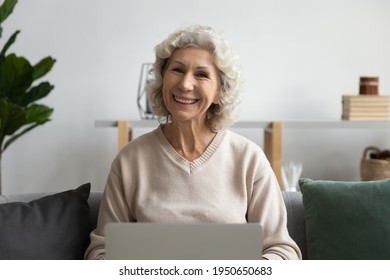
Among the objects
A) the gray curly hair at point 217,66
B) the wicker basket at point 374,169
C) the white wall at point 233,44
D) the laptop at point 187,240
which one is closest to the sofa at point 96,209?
the gray curly hair at point 217,66

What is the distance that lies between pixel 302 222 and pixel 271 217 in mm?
305

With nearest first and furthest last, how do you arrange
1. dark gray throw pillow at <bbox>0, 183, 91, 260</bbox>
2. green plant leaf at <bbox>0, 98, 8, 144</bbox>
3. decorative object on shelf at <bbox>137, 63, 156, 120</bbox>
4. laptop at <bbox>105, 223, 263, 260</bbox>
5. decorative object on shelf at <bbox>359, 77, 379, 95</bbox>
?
laptop at <bbox>105, 223, 263, 260</bbox> < dark gray throw pillow at <bbox>0, 183, 91, 260</bbox> < green plant leaf at <bbox>0, 98, 8, 144</bbox> < decorative object on shelf at <bbox>359, 77, 379, 95</bbox> < decorative object on shelf at <bbox>137, 63, 156, 120</bbox>

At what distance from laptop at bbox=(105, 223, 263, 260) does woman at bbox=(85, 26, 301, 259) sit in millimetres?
662

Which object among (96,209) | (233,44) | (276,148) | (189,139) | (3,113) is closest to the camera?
(189,139)

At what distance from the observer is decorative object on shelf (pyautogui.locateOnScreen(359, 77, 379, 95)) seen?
386 cm

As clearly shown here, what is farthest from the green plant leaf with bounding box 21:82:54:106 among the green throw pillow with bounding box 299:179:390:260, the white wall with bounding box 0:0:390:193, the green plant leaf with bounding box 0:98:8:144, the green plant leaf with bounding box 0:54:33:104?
the green throw pillow with bounding box 299:179:390:260

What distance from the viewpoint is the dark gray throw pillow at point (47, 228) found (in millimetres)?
1846

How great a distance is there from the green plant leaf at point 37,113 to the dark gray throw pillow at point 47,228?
72.4 inches

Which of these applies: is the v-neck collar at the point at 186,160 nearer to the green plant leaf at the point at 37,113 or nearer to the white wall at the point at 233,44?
the green plant leaf at the point at 37,113

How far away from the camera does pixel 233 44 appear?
4.23m

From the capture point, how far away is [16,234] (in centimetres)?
186

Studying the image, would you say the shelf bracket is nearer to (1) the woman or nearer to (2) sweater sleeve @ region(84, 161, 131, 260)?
(1) the woman

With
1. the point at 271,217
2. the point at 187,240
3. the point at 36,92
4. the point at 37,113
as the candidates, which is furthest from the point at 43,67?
the point at 187,240

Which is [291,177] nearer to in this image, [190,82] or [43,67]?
[43,67]
